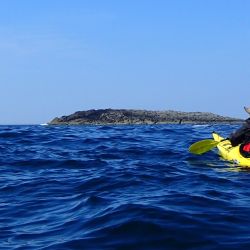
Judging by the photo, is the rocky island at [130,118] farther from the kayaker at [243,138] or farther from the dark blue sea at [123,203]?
the dark blue sea at [123,203]

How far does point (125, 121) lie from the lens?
63.4 metres

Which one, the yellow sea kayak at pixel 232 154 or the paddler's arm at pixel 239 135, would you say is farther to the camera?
the paddler's arm at pixel 239 135

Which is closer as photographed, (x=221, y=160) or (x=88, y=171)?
(x=88, y=171)

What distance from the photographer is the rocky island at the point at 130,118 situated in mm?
63750

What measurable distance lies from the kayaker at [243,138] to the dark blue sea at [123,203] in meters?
0.53

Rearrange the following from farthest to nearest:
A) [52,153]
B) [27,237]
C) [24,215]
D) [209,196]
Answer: [52,153]
[209,196]
[24,215]
[27,237]

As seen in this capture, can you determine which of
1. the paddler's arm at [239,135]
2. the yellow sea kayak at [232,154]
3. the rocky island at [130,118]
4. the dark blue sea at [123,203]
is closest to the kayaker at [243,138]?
the paddler's arm at [239,135]

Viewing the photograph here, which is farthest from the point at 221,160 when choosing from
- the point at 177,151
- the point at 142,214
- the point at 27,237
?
the point at 27,237

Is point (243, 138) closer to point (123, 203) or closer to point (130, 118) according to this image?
point (123, 203)

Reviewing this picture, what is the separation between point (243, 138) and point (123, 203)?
19.8 ft

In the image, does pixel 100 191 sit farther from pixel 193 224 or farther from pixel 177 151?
pixel 177 151

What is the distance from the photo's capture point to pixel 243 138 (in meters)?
12.2

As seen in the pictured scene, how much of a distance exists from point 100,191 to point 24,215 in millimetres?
1743

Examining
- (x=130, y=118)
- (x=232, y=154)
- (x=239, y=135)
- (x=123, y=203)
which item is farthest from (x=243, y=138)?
(x=130, y=118)
